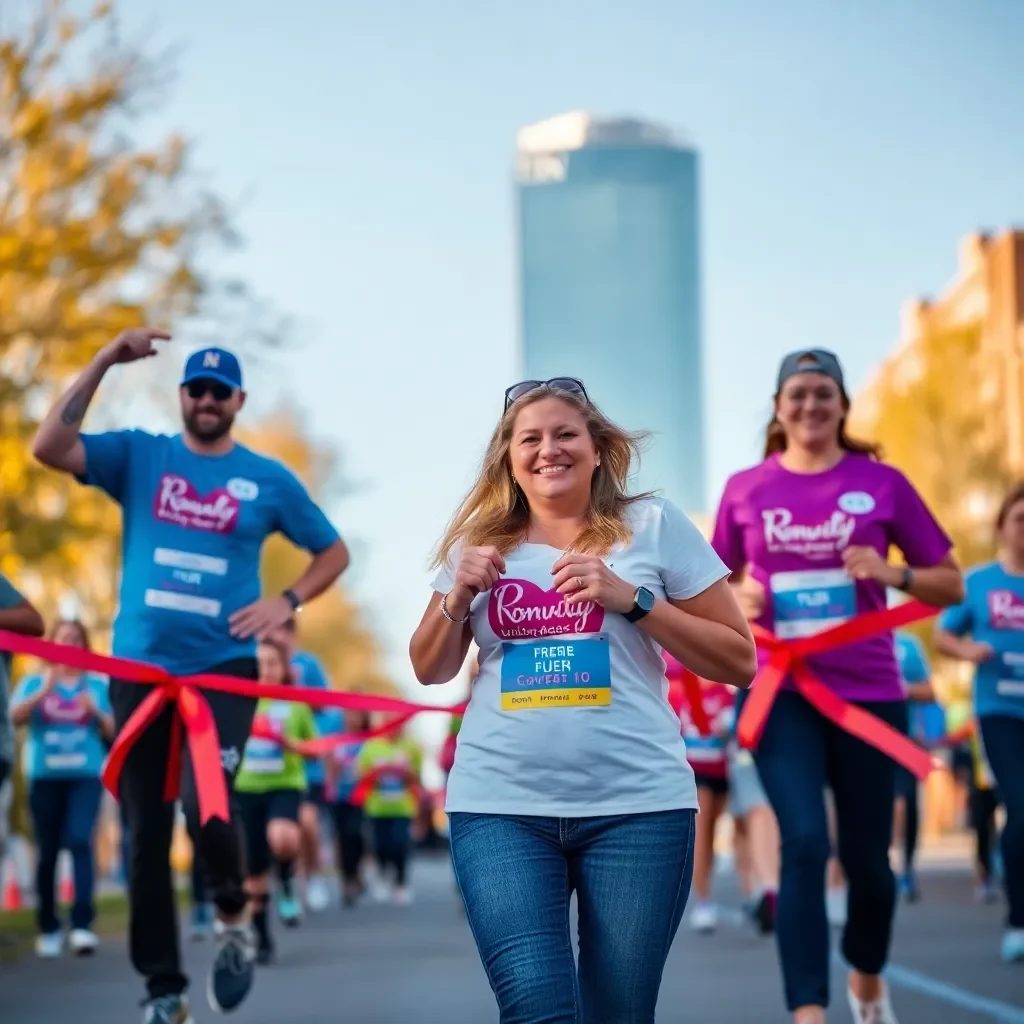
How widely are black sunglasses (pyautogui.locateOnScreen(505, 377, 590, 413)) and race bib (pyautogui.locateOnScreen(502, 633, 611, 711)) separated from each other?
2.24 feet

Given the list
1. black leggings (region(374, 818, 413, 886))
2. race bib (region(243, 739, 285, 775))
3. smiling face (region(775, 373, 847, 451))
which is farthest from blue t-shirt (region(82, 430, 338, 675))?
black leggings (region(374, 818, 413, 886))

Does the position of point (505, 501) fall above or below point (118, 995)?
above

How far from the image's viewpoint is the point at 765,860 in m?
12.0

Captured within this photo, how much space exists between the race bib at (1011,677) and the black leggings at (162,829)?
4.11 meters

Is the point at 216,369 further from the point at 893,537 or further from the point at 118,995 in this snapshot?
the point at 118,995

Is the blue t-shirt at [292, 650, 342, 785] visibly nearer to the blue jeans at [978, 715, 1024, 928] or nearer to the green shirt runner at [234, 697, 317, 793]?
the green shirt runner at [234, 697, 317, 793]

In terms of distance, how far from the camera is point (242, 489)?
25.5ft

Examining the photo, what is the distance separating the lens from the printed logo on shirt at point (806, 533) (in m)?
7.30

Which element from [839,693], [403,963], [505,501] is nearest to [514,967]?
[505,501]

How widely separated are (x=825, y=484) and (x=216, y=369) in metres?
2.18

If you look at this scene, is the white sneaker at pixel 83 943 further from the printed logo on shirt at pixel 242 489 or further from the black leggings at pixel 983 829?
the black leggings at pixel 983 829

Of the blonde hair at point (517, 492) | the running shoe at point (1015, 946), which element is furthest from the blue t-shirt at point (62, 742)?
the blonde hair at point (517, 492)

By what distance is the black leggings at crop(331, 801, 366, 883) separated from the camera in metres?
21.3

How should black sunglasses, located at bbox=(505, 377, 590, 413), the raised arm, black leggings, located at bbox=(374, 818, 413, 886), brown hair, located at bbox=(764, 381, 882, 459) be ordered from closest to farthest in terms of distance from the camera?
black sunglasses, located at bbox=(505, 377, 590, 413) < the raised arm < brown hair, located at bbox=(764, 381, 882, 459) < black leggings, located at bbox=(374, 818, 413, 886)
